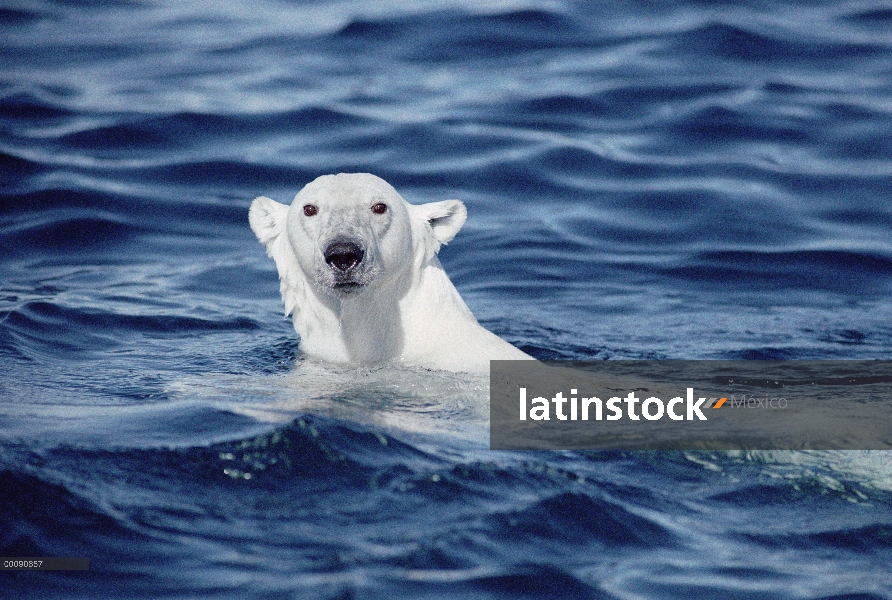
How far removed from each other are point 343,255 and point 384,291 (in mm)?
712

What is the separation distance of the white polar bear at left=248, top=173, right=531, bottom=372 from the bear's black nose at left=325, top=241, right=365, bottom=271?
264mm

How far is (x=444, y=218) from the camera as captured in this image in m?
6.48

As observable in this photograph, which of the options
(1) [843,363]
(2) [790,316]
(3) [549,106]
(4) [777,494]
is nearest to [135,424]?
(4) [777,494]

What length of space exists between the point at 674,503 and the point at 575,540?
629 mm

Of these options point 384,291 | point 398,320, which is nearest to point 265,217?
point 384,291

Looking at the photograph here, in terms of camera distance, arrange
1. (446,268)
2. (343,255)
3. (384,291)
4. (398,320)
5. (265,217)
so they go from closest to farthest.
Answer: (343,255) < (384,291) < (398,320) < (265,217) < (446,268)

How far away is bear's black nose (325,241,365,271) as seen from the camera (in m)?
5.62

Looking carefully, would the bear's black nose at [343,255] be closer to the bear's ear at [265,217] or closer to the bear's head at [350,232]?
the bear's head at [350,232]

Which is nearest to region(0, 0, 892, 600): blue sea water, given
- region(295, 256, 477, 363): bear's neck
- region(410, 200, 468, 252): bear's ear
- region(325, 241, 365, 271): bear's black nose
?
region(295, 256, 477, 363): bear's neck

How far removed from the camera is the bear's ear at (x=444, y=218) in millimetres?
6438

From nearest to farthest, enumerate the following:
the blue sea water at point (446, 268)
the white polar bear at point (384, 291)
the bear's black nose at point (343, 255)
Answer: the blue sea water at point (446, 268) → the bear's black nose at point (343, 255) → the white polar bear at point (384, 291)

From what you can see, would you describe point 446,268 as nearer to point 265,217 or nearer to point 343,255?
point 265,217

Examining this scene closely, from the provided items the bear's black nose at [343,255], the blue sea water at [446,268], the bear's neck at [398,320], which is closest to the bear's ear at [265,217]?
the bear's neck at [398,320]

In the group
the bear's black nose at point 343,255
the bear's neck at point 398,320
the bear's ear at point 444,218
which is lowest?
the bear's neck at point 398,320
